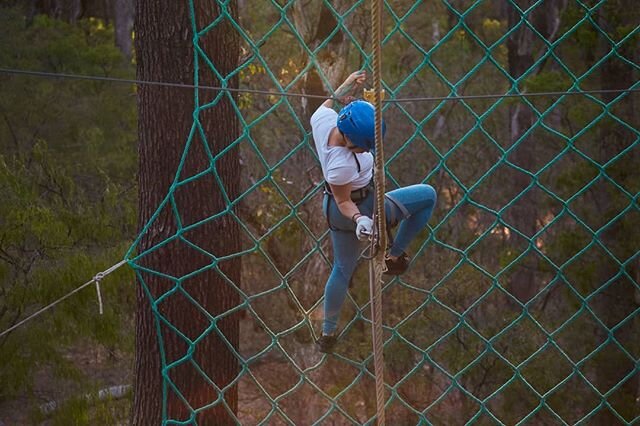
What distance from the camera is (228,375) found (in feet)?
8.41

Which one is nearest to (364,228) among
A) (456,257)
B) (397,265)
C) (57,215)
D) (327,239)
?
(397,265)

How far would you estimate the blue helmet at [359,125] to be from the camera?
221 cm

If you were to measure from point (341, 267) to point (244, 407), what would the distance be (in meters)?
5.40

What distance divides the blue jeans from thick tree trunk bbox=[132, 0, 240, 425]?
12.0 inches

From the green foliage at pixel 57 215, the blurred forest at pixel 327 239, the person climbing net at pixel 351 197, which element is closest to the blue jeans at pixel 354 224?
the person climbing net at pixel 351 197

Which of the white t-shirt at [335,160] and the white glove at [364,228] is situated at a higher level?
the white t-shirt at [335,160]

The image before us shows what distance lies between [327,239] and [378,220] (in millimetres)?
3701

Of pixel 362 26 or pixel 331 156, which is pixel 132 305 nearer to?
pixel 362 26

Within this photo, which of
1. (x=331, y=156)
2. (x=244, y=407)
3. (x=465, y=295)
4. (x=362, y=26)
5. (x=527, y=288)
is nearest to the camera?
(x=331, y=156)

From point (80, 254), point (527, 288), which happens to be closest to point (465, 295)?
point (80, 254)

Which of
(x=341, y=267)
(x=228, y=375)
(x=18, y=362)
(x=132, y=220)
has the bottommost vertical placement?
(x=18, y=362)

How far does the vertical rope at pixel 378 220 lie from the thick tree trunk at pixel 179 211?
0.54 m

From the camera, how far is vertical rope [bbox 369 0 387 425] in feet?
6.34

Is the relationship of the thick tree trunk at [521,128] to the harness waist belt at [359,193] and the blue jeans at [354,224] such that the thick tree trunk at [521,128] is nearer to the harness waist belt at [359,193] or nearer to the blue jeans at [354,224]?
the blue jeans at [354,224]
